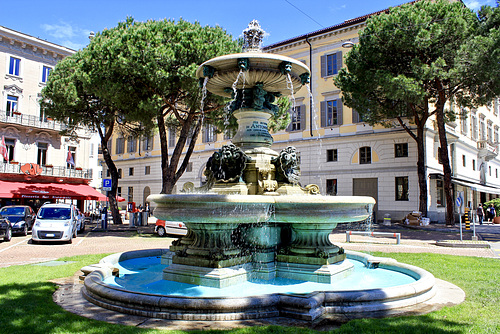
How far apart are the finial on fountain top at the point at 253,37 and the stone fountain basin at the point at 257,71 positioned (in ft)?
2.78

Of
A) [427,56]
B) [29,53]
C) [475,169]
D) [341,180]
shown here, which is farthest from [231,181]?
[475,169]

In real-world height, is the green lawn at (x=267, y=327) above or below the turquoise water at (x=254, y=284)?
below

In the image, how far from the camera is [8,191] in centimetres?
2625

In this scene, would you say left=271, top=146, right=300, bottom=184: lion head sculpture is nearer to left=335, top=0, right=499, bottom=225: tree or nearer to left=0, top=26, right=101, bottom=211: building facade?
left=335, top=0, right=499, bottom=225: tree

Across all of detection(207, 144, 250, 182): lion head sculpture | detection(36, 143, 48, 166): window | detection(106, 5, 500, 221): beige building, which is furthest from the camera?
detection(36, 143, 48, 166): window

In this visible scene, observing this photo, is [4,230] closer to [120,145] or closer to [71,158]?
[71,158]

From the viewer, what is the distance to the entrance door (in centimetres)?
2819

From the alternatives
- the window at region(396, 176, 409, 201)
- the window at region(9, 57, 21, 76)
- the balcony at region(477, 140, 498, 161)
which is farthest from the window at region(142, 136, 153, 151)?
the balcony at region(477, 140, 498, 161)

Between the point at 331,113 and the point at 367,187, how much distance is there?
21.5 ft

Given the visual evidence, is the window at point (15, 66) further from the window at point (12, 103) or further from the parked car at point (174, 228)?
the parked car at point (174, 228)

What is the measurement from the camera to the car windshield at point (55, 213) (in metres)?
16.8

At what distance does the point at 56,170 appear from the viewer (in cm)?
3203

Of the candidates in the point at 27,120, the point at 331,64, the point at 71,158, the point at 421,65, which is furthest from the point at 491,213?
the point at 27,120

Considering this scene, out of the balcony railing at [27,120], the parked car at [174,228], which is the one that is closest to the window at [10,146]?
the balcony railing at [27,120]
